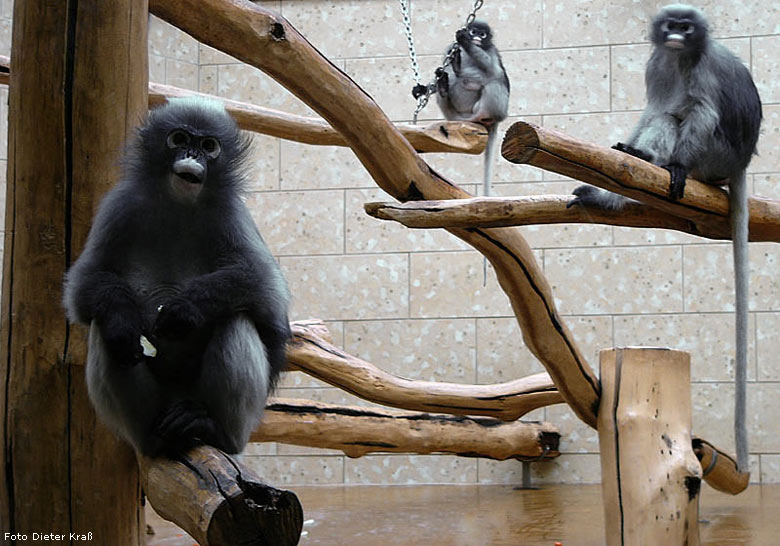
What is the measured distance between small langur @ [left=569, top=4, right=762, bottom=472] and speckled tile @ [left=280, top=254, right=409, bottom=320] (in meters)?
3.18

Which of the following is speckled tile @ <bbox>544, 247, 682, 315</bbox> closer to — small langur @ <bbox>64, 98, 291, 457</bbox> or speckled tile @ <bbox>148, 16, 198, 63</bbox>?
speckled tile @ <bbox>148, 16, 198, 63</bbox>

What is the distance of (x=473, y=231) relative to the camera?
3.98 meters

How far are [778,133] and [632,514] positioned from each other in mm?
4472

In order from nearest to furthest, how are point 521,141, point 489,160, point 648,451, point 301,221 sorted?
point 521,141 → point 648,451 → point 489,160 → point 301,221

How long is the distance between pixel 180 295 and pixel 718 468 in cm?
370

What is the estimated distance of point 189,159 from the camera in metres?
2.41

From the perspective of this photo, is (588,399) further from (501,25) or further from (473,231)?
(501,25)

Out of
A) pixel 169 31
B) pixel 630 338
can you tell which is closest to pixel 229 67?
pixel 169 31

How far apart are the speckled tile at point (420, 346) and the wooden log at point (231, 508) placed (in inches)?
225

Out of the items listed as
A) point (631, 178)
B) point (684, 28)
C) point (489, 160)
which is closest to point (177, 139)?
point (631, 178)

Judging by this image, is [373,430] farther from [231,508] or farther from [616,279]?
[231,508]

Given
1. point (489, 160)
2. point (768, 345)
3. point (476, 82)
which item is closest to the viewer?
point (489, 160)

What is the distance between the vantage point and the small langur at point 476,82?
22.8ft

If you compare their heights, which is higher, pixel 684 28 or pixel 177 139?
pixel 684 28
